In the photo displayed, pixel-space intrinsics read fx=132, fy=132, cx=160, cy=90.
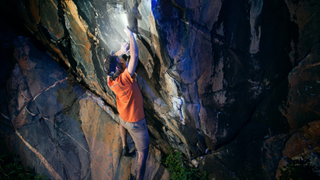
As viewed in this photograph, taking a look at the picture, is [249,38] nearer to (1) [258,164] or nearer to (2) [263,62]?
(2) [263,62]

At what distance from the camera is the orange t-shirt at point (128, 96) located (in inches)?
70.4

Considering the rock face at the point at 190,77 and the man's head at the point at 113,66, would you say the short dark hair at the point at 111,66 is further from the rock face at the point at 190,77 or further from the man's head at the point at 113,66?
the rock face at the point at 190,77

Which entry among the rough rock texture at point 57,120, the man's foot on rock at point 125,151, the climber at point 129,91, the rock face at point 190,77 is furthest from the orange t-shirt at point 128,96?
the rough rock texture at point 57,120

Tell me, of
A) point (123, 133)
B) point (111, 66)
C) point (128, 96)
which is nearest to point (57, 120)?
point (123, 133)

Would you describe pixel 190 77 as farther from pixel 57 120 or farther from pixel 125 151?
pixel 57 120

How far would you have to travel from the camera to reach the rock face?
1.51 m

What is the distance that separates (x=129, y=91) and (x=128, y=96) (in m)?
0.08

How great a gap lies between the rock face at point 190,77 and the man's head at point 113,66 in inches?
11.3

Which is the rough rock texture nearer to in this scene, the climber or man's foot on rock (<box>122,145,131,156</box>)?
man's foot on rock (<box>122,145,131,156</box>)

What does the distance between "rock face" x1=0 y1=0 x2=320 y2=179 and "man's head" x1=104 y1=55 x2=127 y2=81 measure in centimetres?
29

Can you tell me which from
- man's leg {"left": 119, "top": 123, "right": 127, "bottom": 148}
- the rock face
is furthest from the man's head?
man's leg {"left": 119, "top": 123, "right": 127, "bottom": 148}

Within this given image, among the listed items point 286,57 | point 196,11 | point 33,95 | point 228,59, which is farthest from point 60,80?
point 286,57

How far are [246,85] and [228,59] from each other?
0.46 m

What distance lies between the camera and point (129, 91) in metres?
1.89
